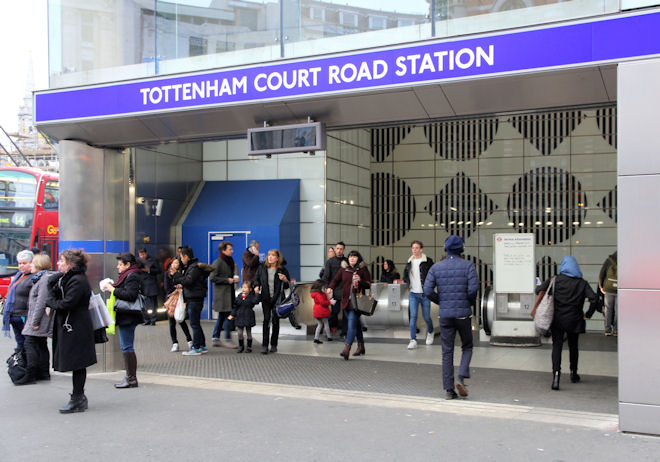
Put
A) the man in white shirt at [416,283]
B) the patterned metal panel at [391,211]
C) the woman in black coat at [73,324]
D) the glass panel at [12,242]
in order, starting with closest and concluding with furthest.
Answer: the woman in black coat at [73,324]
the man in white shirt at [416,283]
the patterned metal panel at [391,211]
the glass panel at [12,242]

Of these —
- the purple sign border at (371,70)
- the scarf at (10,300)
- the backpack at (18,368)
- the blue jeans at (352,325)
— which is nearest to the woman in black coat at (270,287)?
the blue jeans at (352,325)

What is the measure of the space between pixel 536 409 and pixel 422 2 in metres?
4.49

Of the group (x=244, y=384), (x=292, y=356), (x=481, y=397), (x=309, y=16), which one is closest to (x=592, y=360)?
(x=481, y=397)

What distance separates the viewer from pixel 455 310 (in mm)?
7551

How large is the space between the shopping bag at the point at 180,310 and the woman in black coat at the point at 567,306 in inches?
224

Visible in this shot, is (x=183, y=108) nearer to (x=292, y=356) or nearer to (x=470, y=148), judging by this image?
(x=292, y=356)

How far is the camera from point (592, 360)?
33.7 feet

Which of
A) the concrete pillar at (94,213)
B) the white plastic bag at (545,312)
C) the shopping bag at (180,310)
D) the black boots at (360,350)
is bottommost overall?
the black boots at (360,350)

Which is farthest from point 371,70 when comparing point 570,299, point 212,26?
point 570,299

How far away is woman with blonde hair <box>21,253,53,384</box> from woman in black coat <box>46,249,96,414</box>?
4.15 ft

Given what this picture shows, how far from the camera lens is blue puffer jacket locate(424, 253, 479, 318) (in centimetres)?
757

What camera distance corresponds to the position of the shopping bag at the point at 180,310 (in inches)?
438

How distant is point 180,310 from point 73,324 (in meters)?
4.07

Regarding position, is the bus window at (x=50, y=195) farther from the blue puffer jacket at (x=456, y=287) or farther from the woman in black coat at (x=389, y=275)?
the blue puffer jacket at (x=456, y=287)
